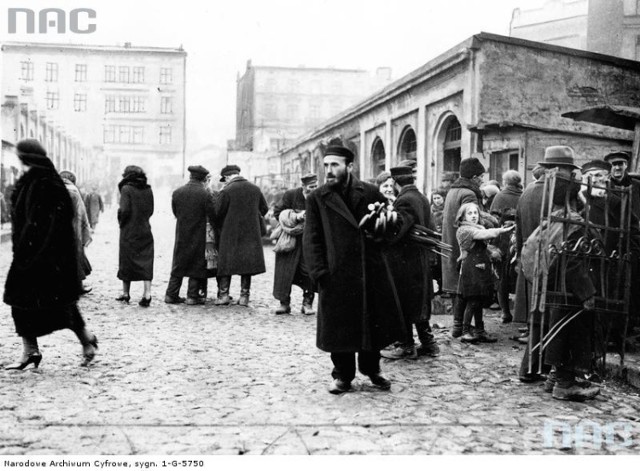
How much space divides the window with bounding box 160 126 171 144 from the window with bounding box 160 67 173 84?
3.31 metres

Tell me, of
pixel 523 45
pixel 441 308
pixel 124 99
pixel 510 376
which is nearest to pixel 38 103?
pixel 124 99

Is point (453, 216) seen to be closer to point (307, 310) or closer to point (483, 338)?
point (483, 338)

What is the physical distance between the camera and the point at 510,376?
6051mm

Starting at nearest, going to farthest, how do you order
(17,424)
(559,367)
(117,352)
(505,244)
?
(17,424) → (559,367) → (117,352) → (505,244)

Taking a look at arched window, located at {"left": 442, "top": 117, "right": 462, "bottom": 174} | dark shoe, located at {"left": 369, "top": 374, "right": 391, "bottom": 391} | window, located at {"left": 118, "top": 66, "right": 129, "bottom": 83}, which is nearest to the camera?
dark shoe, located at {"left": 369, "top": 374, "right": 391, "bottom": 391}

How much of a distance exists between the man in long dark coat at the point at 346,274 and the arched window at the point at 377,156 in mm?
16198

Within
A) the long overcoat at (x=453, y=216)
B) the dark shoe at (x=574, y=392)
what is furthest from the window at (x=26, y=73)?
the dark shoe at (x=574, y=392)

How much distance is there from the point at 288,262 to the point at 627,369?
430 centimetres

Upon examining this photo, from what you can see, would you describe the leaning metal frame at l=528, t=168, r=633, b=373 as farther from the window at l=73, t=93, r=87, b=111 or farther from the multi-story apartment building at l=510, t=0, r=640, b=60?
the multi-story apartment building at l=510, t=0, r=640, b=60

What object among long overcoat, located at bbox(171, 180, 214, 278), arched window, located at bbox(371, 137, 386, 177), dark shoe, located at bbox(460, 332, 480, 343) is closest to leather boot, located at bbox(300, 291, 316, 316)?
long overcoat, located at bbox(171, 180, 214, 278)

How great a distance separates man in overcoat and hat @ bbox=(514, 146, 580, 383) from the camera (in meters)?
5.61

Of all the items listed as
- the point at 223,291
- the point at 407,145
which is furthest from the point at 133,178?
the point at 407,145

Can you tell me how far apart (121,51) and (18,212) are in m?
27.8

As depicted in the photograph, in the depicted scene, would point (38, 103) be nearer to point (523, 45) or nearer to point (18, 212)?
point (523, 45)
